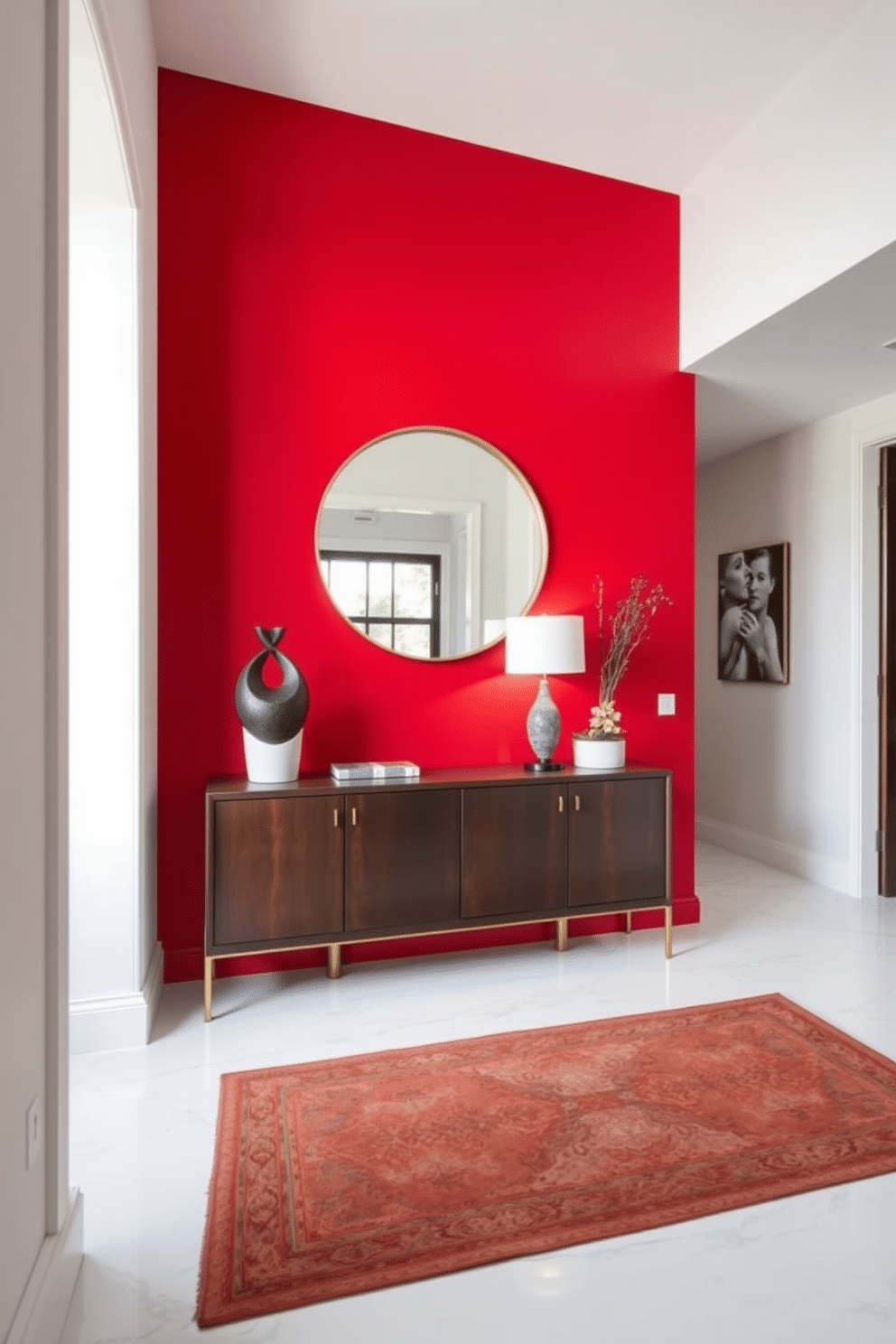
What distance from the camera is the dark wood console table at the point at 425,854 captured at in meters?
2.89

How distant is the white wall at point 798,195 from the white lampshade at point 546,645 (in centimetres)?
142

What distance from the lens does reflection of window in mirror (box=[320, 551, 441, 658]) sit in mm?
3403

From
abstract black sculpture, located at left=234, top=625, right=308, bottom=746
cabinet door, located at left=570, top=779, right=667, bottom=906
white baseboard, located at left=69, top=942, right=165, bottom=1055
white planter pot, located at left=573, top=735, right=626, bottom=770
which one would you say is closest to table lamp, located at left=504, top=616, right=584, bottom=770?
white planter pot, located at left=573, top=735, right=626, bottom=770

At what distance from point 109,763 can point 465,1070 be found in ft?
4.77

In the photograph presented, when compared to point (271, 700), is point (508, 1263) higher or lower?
lower

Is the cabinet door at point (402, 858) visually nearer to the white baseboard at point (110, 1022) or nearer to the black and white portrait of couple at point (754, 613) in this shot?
the white baseboard at point (110, 1022)

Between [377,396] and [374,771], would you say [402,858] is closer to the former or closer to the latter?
[374,771]

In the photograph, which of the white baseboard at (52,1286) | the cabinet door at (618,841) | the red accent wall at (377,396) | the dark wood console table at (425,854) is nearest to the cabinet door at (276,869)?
the dark wood console table at (425,854)

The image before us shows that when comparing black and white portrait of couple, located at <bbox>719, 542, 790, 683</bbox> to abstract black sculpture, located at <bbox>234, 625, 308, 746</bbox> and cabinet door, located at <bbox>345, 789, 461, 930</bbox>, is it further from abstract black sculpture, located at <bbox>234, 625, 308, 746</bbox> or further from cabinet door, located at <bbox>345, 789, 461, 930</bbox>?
abstract black sculpture, located at <bbox>234, 625, 308, 746</bbox>

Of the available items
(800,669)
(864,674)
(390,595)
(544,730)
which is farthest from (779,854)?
(390,595)

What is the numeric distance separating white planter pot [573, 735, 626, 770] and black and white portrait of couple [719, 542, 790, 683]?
2003 mm

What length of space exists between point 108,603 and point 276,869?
106cm

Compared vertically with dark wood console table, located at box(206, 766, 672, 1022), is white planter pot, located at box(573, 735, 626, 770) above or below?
above

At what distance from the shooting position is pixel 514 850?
3.21m
